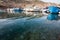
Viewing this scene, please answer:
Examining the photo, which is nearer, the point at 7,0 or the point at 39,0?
the point at 7,0

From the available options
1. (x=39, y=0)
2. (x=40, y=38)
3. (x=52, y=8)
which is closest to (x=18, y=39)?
(x=40, y=38)

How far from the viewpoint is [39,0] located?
10556cm

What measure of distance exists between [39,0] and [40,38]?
9040cm

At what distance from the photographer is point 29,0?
104 metres

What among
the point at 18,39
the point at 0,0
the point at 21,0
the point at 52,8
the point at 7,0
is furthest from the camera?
the point at 21,0

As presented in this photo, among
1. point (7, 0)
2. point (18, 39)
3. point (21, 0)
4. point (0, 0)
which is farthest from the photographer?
point (21, 0)

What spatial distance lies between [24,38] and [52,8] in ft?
112

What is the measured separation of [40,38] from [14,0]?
82.7 metres

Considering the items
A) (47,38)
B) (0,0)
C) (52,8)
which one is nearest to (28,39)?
(47,38)

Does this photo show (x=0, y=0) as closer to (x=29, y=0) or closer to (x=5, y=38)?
(x=29, y=0)

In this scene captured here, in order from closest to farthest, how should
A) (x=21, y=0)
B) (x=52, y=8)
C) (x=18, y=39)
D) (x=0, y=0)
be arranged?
(x=18, y=39)
(x=52, y=8)
(x=0, y=0)
(x=21, y=0)

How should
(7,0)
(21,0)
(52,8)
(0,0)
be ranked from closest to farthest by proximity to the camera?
(52,8) → (0,0) → (7,0) → (21,0)

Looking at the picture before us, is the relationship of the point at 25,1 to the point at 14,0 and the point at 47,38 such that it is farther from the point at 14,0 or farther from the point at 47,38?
the point at 47,38

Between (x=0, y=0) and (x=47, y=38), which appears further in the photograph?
(x=0, y=0)
